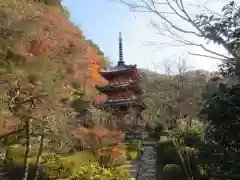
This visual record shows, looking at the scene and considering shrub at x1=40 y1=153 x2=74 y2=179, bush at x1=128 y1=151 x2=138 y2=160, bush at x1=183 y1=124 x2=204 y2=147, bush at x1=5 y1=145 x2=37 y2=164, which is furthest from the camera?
bush at x1=128 y1=151 x2=138 y2=160

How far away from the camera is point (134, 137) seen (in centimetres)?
1945

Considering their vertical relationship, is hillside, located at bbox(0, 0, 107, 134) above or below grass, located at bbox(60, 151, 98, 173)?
above

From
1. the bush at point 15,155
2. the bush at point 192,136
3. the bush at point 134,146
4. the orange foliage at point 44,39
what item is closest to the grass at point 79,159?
the bush at point 15,155

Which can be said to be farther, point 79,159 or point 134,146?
point 134,146

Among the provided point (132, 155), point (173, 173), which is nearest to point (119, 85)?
point (132, 155)

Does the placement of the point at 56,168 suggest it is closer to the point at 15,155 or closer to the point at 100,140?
the point at 15,155

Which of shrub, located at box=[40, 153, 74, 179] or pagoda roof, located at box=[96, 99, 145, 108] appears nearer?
shrub, located at box=[40, 153, 74, 179]

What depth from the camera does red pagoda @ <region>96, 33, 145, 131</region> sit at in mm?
21047

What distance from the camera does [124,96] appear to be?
21625 mm

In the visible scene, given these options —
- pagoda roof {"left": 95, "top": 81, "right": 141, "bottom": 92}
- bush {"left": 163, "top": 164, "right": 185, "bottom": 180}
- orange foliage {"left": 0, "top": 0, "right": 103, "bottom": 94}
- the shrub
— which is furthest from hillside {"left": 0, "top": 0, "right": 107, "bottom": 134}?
pagoda roof {"left": 95, "top": 81, "right": 141, "bottom": 92}

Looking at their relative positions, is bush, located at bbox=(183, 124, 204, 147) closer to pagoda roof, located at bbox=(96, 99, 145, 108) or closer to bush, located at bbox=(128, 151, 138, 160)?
bush, located at bbox=(128, 151, 138, 160)

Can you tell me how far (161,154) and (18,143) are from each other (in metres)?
6.24

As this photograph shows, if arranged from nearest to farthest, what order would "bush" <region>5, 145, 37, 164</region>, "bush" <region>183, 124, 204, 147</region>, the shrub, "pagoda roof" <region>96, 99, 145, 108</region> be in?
the shrub, "bush" <region>5, 145, 37, 164</region>, "bush" <region>183, 124, 204, 147</region>, "pagoda roof" <region>96, 99, 145, 108</region>

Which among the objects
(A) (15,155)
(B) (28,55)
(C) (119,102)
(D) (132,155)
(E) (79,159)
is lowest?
(D) (132,155)
